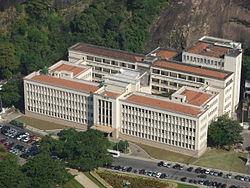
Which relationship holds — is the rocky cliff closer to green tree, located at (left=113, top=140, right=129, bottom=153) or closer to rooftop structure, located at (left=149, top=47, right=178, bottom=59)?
rooftop structure, located at (left=149, top=47, right=178, bottom=59)

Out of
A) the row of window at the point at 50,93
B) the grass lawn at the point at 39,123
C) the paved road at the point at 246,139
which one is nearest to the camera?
the paved road at the point at 246,139

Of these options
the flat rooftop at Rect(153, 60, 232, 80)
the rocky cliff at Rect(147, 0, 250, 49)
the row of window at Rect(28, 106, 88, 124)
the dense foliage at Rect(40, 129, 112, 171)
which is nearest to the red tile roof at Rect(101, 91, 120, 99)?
the dense foliage at Rect(40, 129, 112, 171)

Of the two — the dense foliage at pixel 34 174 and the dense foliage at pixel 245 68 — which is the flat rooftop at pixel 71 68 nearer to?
the dense foliage at pixel 34 174

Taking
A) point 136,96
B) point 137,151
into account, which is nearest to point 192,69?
point 136,96

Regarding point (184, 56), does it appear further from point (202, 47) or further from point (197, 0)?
point (197, 0)

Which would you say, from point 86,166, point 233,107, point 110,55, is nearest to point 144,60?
point 110,55

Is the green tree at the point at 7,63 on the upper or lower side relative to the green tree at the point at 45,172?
upper

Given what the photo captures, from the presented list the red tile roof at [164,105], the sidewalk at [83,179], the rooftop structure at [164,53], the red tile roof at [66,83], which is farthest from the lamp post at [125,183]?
the rooftop structure at [164,53]
